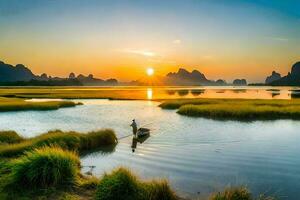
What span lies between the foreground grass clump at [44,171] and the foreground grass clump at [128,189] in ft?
6.93

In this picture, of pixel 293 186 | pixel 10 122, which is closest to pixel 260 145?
pixel 293 186

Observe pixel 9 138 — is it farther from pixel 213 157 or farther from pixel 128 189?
pixel 128 189

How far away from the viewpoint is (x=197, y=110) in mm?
58438

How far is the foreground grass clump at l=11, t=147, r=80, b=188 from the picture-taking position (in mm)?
14953

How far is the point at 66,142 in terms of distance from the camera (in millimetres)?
27953

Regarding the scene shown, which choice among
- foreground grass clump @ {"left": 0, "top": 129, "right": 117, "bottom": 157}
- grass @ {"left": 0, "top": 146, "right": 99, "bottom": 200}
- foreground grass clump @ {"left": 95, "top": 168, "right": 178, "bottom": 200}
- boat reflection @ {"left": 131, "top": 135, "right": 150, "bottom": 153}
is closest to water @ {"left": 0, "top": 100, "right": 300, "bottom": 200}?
boat reflection @ {"left": 131, "top": 135, "right": 150, "bottom": 153}

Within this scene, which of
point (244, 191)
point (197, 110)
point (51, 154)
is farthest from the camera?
point (197, 110)

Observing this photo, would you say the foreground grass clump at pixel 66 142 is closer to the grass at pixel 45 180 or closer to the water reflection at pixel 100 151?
the water reflection at pixel 100 151

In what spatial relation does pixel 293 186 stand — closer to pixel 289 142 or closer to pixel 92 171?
pixel 92 171

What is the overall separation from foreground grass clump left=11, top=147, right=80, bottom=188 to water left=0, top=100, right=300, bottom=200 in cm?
529

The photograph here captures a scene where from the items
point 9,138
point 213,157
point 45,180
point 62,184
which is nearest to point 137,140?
point 213,157

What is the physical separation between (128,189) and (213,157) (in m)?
12.5

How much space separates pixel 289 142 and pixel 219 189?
17.2 m

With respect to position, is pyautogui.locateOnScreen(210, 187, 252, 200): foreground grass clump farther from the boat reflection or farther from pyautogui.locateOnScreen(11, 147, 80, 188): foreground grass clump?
the boat reflection
